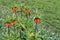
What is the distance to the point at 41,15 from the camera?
32.0 feet

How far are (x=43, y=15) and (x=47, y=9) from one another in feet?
2.54

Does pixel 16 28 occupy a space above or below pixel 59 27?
above

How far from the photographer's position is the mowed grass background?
7.01 meters

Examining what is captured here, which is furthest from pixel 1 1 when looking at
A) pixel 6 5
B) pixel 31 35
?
pixel 31 35

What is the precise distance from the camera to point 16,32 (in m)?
6.45

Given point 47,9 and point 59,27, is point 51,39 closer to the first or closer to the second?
point 59,27

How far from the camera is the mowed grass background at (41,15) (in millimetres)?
7008

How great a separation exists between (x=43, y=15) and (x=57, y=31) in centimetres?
170

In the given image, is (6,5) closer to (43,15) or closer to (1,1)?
(1,1)

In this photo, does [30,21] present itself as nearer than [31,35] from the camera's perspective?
No

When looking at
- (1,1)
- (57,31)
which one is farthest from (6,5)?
(57,31)

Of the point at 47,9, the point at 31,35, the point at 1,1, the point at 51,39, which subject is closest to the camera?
the point at 31,35

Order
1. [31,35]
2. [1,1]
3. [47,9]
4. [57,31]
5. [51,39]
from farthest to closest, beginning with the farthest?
Result: [1,1] → [47,9] → [57,31] → [51,39] → [31,35]

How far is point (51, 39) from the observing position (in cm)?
671
